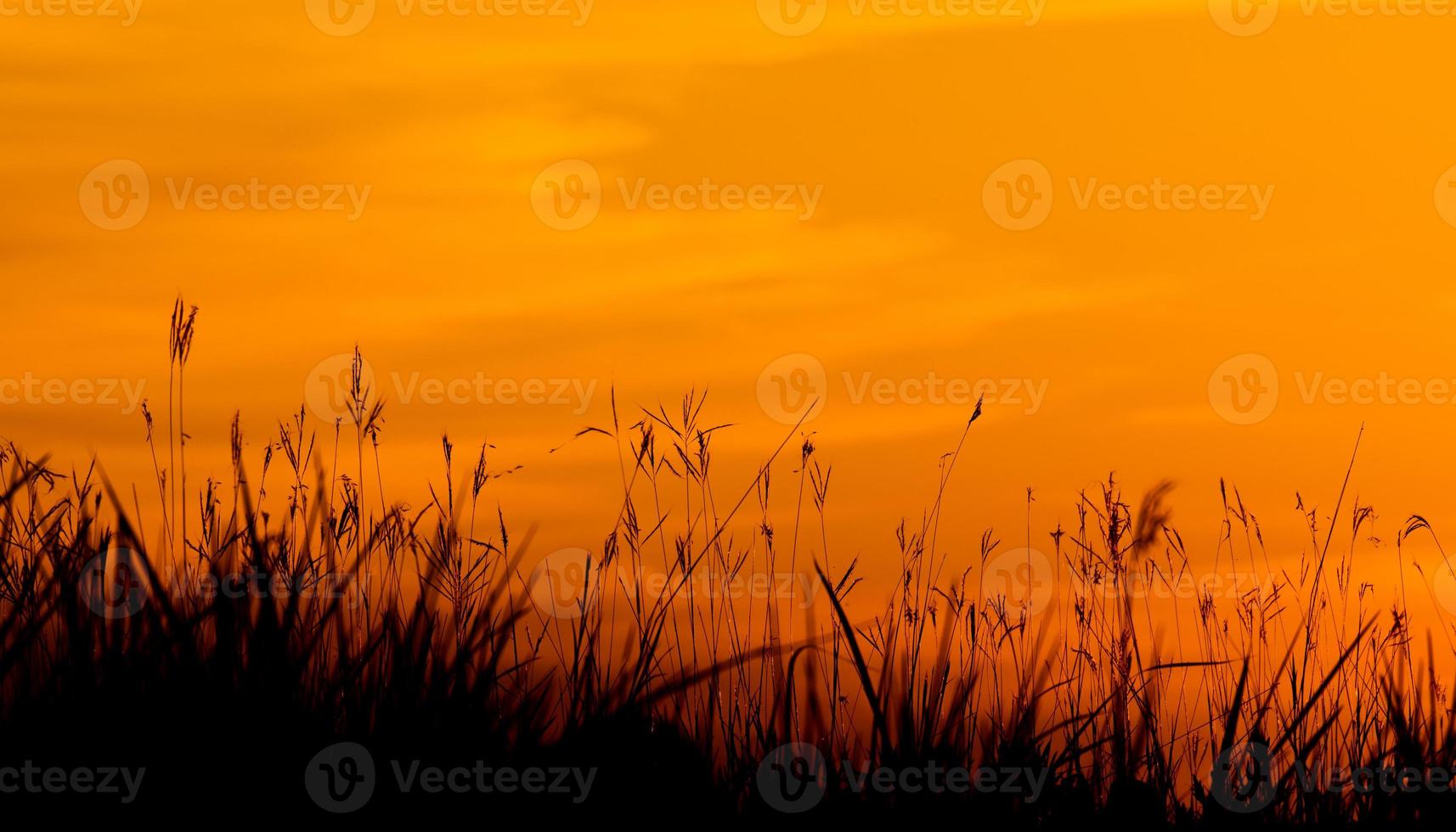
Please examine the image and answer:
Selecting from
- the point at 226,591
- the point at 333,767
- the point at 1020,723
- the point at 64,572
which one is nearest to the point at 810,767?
the point at 1020,723

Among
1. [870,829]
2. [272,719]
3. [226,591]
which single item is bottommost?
[870,829]

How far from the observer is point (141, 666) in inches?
112

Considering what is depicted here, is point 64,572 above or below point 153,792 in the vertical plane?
above

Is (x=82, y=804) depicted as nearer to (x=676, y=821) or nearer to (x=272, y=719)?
(x=272, y=719)

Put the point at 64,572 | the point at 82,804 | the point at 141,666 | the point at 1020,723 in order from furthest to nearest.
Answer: the point at 1020,723, the point at 64,572, the point at 141,666, the point at 82,804

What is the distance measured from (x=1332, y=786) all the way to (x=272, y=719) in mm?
2318

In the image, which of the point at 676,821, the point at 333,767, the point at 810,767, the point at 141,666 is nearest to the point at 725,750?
the point at 810,767

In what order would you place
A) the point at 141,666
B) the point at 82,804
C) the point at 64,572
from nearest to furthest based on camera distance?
the point at 82,804
the point at 141,666
the point at 64,572

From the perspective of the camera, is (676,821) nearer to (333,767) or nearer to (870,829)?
(870,829)

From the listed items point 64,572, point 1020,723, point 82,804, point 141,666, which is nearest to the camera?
point 82,804

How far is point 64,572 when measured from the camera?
122 inches

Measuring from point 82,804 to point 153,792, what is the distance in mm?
113

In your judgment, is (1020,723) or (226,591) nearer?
(226,591)

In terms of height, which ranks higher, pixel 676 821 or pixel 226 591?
pixel 226 591
